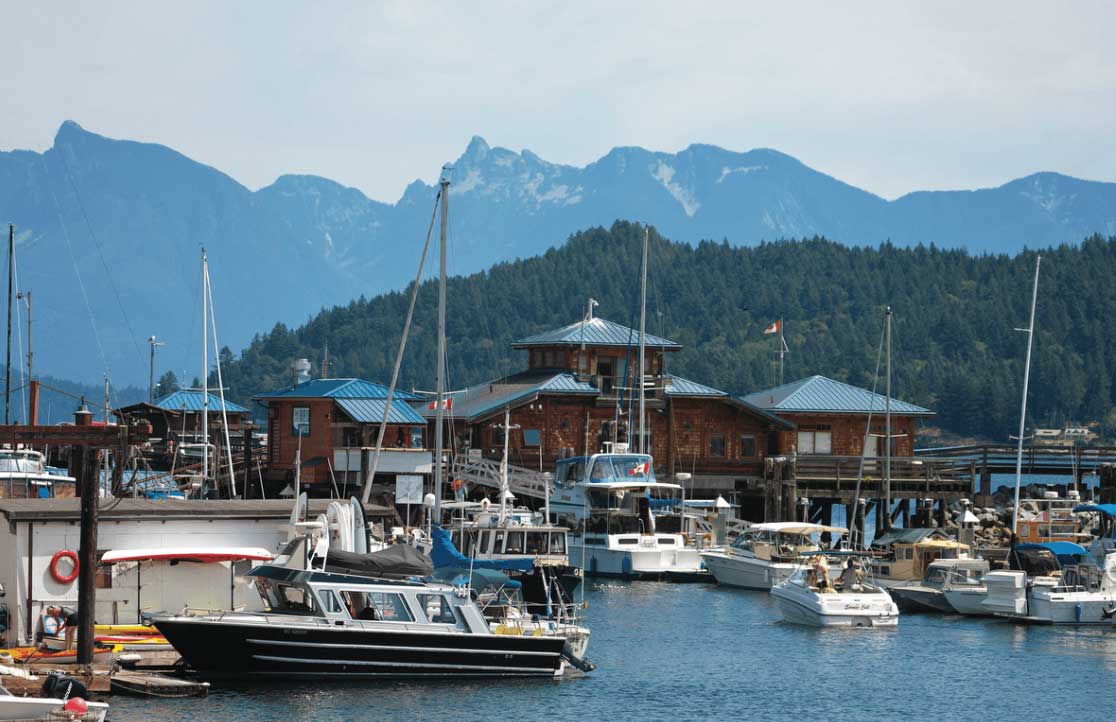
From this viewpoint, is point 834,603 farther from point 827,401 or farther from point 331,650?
point 827,401

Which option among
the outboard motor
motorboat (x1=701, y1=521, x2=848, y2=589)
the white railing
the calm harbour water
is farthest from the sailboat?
the outboard motor

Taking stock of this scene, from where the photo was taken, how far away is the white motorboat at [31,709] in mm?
27797

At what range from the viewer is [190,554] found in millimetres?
38250

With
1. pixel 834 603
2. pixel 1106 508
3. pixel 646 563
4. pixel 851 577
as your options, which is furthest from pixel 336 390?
pixel 1106 508

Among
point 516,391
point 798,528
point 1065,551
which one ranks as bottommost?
point 1065,551

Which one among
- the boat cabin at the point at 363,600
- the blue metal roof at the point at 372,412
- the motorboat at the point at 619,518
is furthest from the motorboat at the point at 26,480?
the boat cabin at the point at 363,600

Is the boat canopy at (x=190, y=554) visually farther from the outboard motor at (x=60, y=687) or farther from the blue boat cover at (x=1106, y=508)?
the blue boat cover at (x=1106, y=508)

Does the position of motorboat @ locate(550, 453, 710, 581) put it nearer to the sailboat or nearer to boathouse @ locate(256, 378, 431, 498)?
the sailboat

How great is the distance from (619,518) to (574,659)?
1306 inches

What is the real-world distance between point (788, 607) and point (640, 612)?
5.39 metres

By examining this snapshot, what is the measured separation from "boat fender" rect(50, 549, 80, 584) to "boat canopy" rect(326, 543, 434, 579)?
19.4ft

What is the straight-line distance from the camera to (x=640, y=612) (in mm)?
57062

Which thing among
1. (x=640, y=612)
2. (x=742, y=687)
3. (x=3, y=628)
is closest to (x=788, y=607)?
(x=640, y=612)

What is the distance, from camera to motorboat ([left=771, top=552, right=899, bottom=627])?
5281cm
